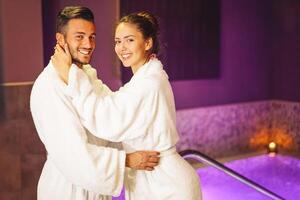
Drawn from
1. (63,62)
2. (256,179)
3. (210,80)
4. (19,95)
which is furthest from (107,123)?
(210,80)

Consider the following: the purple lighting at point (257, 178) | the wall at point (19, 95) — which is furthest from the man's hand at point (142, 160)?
the purple lighting at point (257, 178)

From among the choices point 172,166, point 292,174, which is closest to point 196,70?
point 292,174

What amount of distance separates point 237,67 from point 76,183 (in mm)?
4570

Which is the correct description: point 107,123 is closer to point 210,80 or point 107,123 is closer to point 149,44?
point 149,44

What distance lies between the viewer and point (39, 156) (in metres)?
3.77

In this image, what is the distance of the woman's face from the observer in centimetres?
184

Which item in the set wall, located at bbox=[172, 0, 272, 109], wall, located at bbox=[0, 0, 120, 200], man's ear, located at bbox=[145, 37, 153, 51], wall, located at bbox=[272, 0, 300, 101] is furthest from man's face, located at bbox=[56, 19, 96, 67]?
wall, located at bbox=[272, 0, 300, 101]

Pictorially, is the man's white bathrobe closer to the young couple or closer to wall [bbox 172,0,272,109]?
the young couple

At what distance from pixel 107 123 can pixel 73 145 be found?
16 cm

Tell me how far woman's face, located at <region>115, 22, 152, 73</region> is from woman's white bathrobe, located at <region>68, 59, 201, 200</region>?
0.05 metres

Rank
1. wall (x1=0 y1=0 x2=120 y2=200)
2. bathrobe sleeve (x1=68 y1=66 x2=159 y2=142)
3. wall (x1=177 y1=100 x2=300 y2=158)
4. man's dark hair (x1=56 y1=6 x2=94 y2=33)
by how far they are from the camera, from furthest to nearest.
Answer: wall (x1=177 y1=100 x2=300 y2=158), wall (x1=0 y1=0 x2=120 y2=200), man's dark hair (x1=56 y1=6 x2=94 y2=33), bathrobe sleeve (x1=68 y1=66 x2=159 y2=142)

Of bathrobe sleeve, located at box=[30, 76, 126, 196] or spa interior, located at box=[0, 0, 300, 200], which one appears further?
spa interior, located at box=[0, 0, 300, 200]

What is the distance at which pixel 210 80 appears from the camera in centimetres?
579

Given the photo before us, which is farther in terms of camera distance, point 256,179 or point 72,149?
point 256,179
